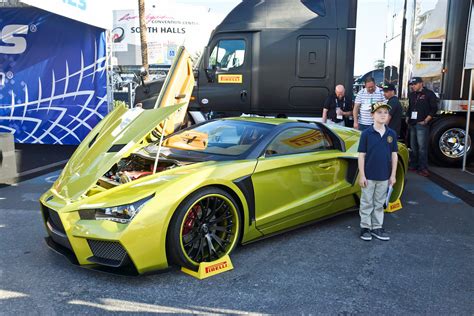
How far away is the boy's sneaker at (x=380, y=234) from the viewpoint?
4470 mm

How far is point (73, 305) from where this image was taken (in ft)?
10.1

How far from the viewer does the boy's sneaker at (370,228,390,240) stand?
4470 mm

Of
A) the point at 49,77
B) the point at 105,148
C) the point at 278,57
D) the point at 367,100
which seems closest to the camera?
the point at 105,148

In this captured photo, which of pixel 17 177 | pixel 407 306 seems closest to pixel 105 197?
pixel 407 306

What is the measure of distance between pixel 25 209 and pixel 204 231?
301 centimetres

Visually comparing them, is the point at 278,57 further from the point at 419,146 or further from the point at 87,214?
the point at 87,214

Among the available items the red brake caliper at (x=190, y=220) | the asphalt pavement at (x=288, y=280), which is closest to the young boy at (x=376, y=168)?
the asphalt pavement at (x=288, y=280)

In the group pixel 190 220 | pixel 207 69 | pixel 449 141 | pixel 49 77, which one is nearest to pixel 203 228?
pixel 190 220

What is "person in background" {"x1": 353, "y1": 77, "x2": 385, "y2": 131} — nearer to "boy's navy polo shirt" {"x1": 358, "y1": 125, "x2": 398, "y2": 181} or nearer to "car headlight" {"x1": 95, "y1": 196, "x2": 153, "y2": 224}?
"boy's navy polo shirt" {"x1": 358, "y1": 125, "x2": 398, "y2": 181}

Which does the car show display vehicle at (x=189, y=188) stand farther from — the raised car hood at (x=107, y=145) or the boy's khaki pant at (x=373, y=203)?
the boy's khaki pant at (x=373, y=203)

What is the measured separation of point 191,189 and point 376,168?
197cm

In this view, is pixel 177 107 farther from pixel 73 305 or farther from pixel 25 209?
pixel 25 209

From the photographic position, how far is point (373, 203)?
14.8 feet

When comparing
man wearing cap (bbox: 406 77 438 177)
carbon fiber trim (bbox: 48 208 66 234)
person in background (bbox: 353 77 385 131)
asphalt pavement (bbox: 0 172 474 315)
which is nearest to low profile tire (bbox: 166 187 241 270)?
asphalt pavement (bbox: 0 172 474 315)
